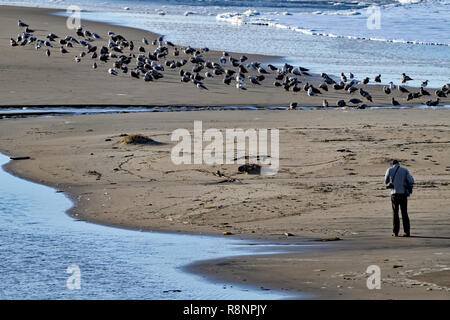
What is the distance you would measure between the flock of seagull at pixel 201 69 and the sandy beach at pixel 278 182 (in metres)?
0.85

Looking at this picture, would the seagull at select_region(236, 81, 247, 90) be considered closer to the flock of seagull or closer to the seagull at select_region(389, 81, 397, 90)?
the flock of seagull

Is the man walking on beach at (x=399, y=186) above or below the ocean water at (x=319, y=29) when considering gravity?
below

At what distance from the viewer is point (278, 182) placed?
1623 cm

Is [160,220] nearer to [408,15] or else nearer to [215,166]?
[215,166]

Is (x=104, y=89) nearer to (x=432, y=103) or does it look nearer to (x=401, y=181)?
(x=432, y=103)

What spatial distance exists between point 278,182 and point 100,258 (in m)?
5.42

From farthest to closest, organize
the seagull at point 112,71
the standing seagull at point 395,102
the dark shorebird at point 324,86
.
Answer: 1. the seagull at point 112,71
2. the dark shorebird at point 324,86
3. the standing seagull at point 395,102

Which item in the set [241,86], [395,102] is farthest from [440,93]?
[241,86]

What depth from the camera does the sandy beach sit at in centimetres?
1085

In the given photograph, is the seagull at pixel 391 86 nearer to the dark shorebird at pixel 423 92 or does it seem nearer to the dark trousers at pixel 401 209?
the dark shorebird at pixel 423 92

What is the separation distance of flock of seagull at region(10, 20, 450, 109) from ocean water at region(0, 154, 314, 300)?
13954 mm

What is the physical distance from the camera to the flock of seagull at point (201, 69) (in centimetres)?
2939

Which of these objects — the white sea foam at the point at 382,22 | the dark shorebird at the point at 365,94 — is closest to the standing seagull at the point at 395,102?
the dark shorebird at the point at 365,94

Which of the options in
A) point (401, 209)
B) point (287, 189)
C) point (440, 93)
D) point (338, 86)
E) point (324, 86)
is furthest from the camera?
point (338, 86)
